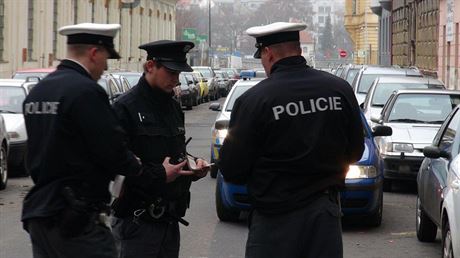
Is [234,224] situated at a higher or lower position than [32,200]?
lower

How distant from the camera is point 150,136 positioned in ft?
19.2

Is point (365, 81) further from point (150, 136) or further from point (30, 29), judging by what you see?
point (30, 29)

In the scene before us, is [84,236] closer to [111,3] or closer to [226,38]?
[111,3]

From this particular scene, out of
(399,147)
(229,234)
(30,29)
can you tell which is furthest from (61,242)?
(30,29)

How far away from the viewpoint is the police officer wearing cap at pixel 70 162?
4992mm

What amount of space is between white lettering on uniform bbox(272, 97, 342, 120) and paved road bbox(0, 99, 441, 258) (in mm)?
4649

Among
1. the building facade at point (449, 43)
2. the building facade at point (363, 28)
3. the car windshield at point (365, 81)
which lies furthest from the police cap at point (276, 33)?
the building facade at point (363, 28)

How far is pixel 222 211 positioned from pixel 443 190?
3428 millimetres

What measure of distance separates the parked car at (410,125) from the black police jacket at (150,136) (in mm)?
9135

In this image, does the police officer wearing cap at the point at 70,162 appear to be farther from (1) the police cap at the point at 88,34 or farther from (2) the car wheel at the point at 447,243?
(2) the car wheel at the point at 447,243

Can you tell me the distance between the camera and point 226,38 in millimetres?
146500

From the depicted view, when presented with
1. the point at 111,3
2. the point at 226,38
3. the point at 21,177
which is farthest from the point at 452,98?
the point at 226,38

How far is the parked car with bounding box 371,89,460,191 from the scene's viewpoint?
1473cm

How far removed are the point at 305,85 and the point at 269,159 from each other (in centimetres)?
44
